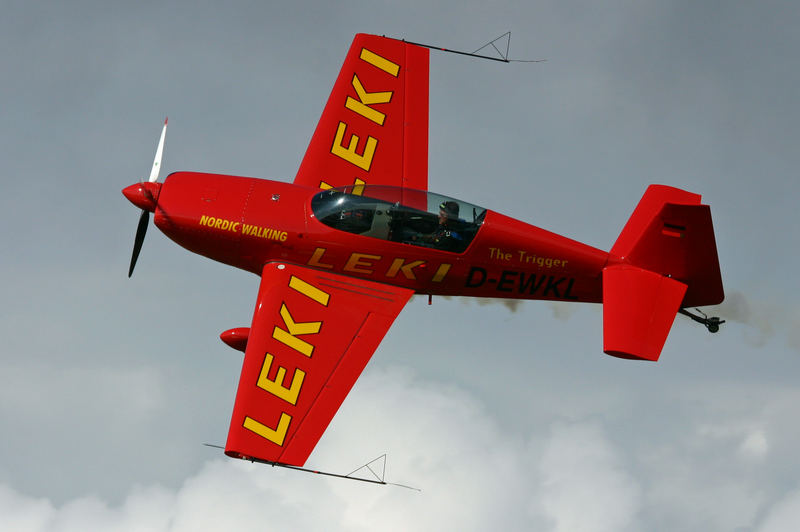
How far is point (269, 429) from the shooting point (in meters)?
15.0

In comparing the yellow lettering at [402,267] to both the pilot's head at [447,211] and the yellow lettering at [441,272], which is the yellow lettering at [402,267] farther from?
the pilot's head at [447,211]

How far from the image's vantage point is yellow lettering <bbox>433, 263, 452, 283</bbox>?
16766mm

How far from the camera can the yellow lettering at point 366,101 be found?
1903 centimetres

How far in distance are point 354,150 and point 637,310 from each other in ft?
19.5

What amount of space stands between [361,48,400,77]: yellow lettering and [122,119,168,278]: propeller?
4.36 m

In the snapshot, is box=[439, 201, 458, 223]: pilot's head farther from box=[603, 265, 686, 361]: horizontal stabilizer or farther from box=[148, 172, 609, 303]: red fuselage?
box=[603, 265, 686, 361]: horizontal stabilizer

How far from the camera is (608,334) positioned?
15914 millimetres

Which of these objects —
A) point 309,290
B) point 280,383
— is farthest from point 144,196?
point 280,383

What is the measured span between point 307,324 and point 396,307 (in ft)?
5.09

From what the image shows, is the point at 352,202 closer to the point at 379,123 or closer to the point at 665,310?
the point at 379,123

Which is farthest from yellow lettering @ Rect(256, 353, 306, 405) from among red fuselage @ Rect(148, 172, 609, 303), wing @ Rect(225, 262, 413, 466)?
red fuselage @ Rect(148, 172, 609, 303)

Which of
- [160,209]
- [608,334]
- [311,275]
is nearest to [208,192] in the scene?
[160,209]

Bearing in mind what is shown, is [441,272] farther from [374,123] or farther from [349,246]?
[374,123]

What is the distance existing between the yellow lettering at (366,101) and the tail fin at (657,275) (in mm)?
5156
